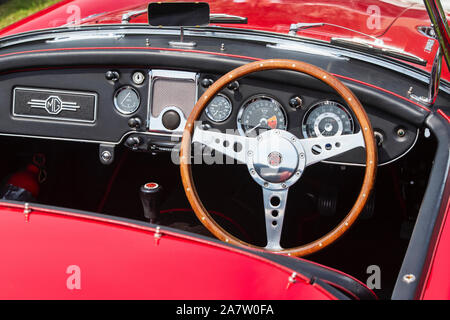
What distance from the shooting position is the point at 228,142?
Result: 82.7 inches

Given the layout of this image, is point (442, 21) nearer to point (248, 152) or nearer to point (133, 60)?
point (248, 152)

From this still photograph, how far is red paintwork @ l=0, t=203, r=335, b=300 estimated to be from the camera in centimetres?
136

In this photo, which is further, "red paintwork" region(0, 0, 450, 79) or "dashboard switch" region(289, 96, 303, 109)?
"red paintwork" region(0, 0, 450, 79)

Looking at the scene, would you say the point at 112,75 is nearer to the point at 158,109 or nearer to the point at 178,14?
the point at 158,109

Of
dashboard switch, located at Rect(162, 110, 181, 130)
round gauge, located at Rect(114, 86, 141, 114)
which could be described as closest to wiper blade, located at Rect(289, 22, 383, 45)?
dashboard switch, located at Rect(162, 110, 181, 130)

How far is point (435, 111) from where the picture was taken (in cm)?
203

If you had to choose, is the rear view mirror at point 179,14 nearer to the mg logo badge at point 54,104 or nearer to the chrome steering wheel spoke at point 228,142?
the chrome steering wheel spoke at point 228,142

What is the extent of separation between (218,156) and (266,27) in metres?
0.63

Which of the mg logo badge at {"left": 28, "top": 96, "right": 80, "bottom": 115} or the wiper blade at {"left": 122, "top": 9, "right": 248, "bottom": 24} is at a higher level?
the wiper blade at {"left": 122, "top": 9, "right": 248, "bottom": 24}

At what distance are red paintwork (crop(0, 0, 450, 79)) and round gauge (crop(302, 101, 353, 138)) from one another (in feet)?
1.33

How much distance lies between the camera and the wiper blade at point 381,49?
2297 millimetres

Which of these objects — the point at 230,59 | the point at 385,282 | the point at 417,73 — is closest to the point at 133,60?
the point at 230,59

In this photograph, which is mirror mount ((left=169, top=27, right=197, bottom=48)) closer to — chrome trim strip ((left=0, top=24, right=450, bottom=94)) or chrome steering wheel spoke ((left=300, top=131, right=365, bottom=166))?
chrome trim strip ((left=0, top=24, right=450, bottom=94))

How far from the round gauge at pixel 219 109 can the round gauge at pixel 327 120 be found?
1.03 feet
